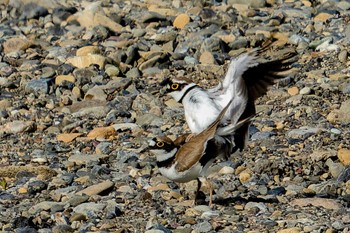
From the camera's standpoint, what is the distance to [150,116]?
1138 cm

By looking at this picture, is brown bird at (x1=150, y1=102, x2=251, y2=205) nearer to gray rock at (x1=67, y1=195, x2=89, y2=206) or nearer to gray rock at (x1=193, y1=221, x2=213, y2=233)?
gray rock at (x1=193, y1=221, x2=213, y2=233)

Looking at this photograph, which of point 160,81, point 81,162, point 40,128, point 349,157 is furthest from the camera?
point 160,81

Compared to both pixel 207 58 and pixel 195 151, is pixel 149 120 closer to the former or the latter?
pixel 207 58

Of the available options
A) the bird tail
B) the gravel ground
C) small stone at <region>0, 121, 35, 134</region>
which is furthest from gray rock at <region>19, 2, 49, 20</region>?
the bird tail

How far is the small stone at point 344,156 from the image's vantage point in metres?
9.46

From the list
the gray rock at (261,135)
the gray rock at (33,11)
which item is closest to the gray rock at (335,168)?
the gray rock at (261,135)

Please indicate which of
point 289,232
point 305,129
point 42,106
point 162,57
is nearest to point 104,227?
point 289,232

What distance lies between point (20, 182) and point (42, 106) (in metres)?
2.51

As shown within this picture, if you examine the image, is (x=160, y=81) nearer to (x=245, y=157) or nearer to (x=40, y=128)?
(x=40, y=128)

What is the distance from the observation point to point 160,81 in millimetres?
12547

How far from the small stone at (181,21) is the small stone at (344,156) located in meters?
4.99

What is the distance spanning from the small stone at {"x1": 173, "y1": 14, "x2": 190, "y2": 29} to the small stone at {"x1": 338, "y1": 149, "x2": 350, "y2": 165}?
499 centimetres

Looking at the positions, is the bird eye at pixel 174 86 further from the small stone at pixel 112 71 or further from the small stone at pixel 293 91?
the small stone at pixel 112 71

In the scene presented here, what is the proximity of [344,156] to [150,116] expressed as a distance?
2654 millimetres
